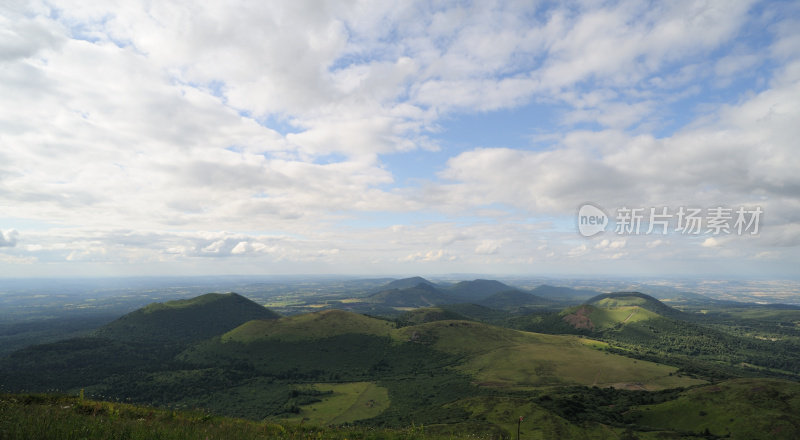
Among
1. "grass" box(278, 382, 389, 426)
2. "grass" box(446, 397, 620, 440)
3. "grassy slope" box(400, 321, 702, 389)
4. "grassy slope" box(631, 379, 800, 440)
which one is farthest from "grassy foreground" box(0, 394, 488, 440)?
"grassy slope" box(400, 321, 702, 389)

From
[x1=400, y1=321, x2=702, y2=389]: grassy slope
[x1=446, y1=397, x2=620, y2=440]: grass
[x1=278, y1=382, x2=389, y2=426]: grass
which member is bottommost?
[x1=278, y1=382, x2=389, y2=426]: grass

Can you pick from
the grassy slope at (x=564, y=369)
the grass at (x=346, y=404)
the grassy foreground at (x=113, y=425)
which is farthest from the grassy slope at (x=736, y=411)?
the grassy foreground at (x=113, y=425)

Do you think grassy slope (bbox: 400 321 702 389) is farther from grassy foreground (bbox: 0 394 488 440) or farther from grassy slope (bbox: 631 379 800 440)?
grassy foreground (bbox: 0 394 488 440)

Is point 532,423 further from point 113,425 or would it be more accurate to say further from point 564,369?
point 564,369

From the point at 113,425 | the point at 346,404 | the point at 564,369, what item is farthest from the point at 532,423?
the point at 564,369

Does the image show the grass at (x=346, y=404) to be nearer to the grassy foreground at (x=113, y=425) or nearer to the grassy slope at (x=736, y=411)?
the grassy slope at (x=736, y=411)

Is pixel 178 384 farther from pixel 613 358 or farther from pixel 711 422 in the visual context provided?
pixel 613 358
